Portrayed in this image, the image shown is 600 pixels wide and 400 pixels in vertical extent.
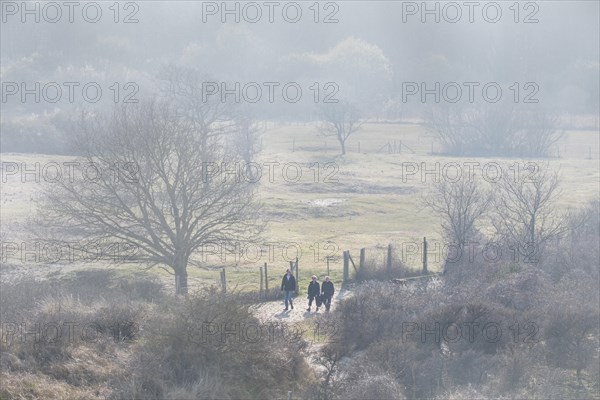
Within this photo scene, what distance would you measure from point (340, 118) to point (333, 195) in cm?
1807

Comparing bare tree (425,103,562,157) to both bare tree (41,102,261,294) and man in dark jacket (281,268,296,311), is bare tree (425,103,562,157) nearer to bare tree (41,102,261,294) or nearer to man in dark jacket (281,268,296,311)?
bare tree (41,102,261,294)

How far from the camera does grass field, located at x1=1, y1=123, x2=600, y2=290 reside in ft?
113

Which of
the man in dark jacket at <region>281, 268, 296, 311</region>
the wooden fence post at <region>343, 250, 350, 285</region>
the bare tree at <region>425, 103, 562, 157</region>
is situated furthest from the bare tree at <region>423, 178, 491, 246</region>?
the bare tree at <region>425, 103, 562, 157</region>

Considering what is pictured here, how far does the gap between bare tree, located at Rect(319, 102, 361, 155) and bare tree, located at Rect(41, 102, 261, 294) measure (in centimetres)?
4030

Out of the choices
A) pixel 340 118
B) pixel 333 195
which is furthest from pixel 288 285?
pixel 340 118

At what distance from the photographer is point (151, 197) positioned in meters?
27.9

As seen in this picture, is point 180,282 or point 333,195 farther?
point 333,195

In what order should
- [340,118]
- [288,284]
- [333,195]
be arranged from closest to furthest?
[288,284]
[333,195]
[340,118]

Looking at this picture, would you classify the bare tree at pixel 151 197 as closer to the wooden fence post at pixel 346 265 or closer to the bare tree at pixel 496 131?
the wooden fence post at pixel 346 265

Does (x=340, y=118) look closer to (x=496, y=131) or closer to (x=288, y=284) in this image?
(x=496, y=131)

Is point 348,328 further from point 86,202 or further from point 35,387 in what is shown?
point 86,202

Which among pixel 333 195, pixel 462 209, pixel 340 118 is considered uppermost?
pixel 340 118

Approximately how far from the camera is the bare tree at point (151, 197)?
27.3 m

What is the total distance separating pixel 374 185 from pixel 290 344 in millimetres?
36279
